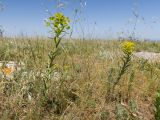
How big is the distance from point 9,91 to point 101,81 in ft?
4.09

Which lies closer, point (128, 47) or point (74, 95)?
point (74, 95)

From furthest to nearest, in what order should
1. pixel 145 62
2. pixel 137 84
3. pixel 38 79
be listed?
1. pixel 145 62
2. pixel 137 84
3. pixel 38 79

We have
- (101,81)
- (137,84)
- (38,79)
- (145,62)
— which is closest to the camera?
(38,79)

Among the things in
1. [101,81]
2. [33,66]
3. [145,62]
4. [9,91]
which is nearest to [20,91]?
[9,91]

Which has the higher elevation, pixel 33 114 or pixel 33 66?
pixel 33 66

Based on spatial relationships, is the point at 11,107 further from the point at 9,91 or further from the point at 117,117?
the point at 117,117

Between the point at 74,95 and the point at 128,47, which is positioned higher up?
the point at 128,47

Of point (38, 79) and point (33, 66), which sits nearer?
point (38, 79)

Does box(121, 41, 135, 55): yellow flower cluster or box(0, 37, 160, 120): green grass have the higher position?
box(121, 41, 135, 55): yellow flower cluster

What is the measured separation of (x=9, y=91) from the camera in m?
3.22

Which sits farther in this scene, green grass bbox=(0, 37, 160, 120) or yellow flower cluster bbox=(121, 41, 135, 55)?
yellow flower cluster bbox=(121, 41, 135, 55)

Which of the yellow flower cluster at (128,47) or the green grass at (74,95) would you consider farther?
the yellow flower cluster at (128,47)

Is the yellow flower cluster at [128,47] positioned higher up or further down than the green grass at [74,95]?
higher up

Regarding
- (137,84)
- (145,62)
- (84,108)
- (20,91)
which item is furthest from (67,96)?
(145,62)
